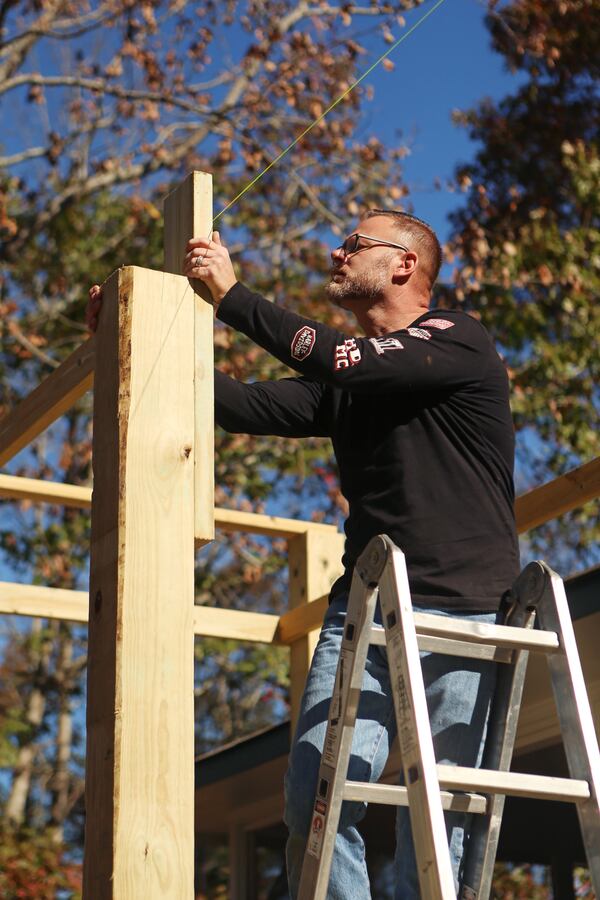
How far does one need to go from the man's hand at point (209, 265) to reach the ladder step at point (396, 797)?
1.15 meters

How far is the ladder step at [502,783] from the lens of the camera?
2.37 metres

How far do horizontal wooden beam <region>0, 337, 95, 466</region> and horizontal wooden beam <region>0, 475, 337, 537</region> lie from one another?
71cm

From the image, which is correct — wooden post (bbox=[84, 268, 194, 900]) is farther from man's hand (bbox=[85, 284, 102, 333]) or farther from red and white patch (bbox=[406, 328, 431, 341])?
red and white patch (bbox=[406, 328, 431, 341])

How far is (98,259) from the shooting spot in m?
13.1

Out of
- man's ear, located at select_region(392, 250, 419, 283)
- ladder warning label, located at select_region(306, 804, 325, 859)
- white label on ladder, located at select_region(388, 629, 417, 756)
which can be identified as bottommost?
ladder warning label, located at select_region(306, 804, 325, 859)

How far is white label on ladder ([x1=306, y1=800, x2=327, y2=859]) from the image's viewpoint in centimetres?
255

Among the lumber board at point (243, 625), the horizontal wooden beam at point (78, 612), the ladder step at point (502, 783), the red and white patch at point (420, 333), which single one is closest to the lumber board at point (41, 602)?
the horizontal wooden beam at point (78, 612)

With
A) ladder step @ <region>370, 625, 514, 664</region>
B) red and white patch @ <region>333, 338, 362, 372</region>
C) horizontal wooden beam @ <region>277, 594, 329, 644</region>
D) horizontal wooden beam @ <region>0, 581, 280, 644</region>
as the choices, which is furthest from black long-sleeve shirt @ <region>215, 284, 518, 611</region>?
horizontal wooden beam @ <region>0, 581, 280, 644</region>

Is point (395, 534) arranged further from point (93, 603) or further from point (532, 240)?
point (532, 240)

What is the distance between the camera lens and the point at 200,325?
2898 mm

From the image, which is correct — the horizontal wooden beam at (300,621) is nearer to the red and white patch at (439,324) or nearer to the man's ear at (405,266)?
the man's ear at (405,266)

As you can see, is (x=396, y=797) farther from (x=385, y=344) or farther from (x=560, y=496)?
(x=560, y=496)

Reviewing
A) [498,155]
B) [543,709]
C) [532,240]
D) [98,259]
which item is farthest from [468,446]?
[498,155]

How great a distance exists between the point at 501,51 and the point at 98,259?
5395 millimetres
